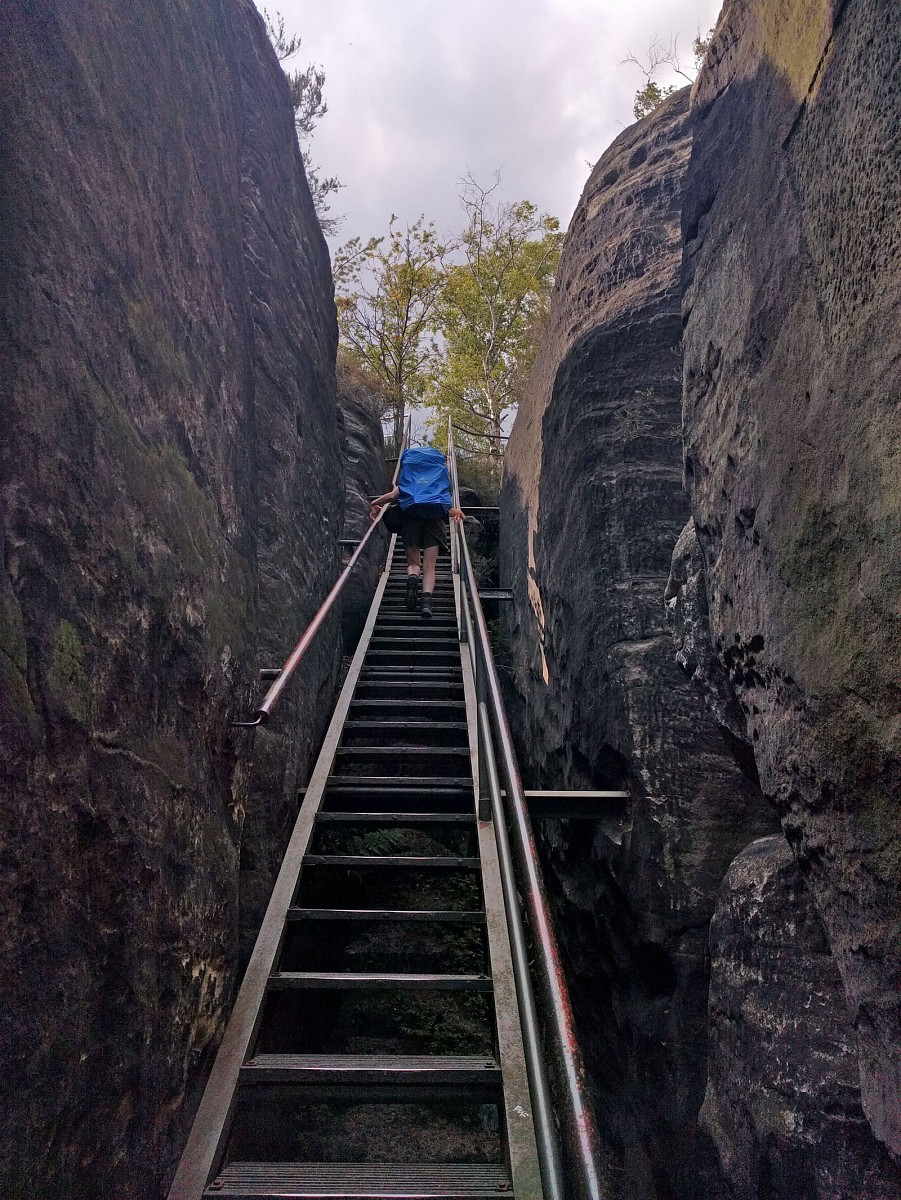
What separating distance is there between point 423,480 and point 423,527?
1.42 feet

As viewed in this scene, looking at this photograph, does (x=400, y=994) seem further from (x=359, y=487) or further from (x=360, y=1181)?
(x=359, y=487)

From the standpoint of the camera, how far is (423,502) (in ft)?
21.9

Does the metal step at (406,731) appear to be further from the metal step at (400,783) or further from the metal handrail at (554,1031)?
the metal handrail at (554,1031)

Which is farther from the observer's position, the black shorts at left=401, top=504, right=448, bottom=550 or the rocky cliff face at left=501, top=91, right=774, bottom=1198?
the black shorts at left=401, top=504, right=448, bottom=550

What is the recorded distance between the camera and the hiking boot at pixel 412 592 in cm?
741

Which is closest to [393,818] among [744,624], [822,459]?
[744,624]

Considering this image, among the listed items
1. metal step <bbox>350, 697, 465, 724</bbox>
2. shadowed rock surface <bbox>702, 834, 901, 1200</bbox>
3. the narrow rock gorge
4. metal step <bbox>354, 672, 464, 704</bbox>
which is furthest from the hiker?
shadowed rock surface <bbox>702, 834, 901, 1200</bbox>

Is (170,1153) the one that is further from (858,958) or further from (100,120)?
(100,120)

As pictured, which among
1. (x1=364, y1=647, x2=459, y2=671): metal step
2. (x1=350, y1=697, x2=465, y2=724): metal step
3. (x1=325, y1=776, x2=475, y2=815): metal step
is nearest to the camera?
(x1=325, y1=776, x2=475, y2=815): metal step

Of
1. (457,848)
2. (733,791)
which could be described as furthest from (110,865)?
(457,848)

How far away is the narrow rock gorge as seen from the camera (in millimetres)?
1646

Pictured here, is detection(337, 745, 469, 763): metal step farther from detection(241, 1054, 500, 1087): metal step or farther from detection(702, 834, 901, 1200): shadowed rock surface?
detection(241, 1054, 500, 1087): metal step

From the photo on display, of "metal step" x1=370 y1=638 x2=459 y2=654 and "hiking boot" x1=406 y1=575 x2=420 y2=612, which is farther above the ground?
"hiking boot" x1=406 y1=575 x2=420 y2=612

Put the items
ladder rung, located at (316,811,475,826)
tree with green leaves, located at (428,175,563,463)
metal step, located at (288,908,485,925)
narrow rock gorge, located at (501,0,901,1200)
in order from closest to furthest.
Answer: narrow rock gorge, located at (501,0,901,1200) → metal step, located at (288,908,485,925) → ladder rung, located at (316,811,475,826) → tree with green leaves, located at (428,175,563,463)
